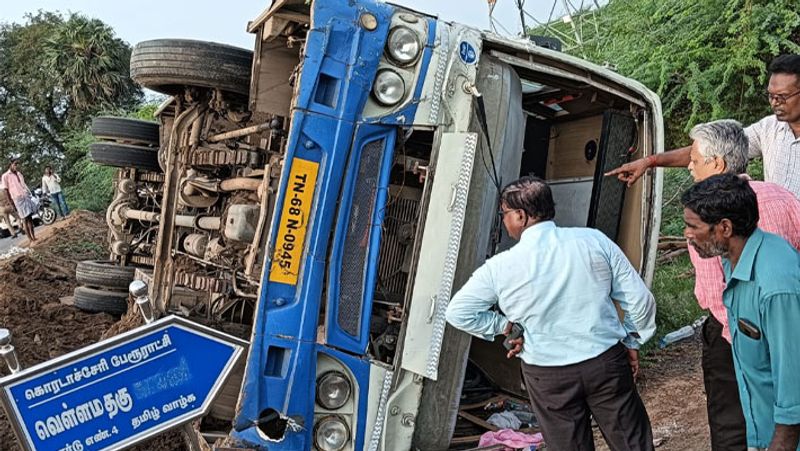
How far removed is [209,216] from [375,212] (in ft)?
5.79

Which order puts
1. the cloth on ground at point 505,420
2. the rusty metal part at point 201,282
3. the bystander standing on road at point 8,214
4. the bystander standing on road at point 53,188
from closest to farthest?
the cloth on ground at point 505,420 < the rusty metal part at point 201,282 < the bystander standing on road at point 8,214 < the bystander standing on road at point 53,188

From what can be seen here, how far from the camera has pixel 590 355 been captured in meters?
2.34

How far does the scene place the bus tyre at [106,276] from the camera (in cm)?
568

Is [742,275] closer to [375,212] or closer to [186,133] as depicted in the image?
[375,212]

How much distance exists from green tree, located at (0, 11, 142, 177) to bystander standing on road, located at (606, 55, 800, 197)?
24.0 m

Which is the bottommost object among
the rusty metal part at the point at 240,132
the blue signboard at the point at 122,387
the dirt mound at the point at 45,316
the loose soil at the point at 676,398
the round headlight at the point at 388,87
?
the dirt mound at the point at 45,316

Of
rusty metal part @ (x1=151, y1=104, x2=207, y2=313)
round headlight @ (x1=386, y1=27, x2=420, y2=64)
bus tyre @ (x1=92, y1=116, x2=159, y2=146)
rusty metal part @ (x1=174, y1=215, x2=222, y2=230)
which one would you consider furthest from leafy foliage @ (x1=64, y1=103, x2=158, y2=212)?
round headlight @ (x1=386, y1=27, x2=420, y2=64)

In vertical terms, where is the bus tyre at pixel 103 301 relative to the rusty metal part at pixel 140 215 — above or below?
below

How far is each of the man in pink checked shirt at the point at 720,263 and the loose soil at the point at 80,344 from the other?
70 cm

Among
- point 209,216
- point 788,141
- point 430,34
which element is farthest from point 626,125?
point 209,216

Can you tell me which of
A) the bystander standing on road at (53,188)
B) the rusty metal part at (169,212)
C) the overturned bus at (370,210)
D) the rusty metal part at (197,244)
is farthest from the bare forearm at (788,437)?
the bystander standing on road at (53,188)

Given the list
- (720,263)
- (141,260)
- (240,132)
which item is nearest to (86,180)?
(141,260)

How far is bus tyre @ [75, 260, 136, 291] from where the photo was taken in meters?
5.68

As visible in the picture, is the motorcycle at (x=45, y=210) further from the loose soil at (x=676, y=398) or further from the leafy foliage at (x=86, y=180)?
the loose soil at (x=676, y=398)
